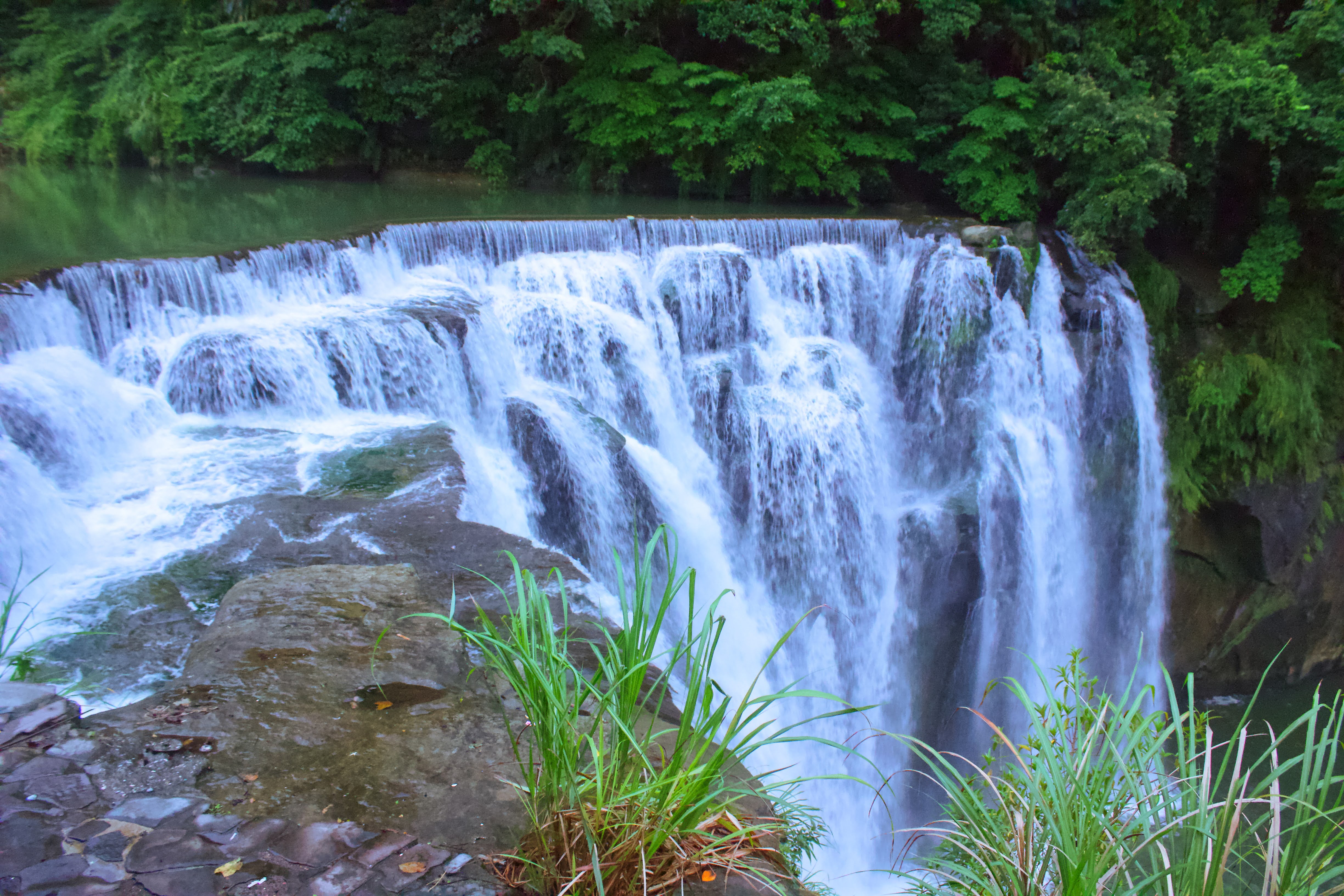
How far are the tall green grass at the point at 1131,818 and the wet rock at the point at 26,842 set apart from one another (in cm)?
205

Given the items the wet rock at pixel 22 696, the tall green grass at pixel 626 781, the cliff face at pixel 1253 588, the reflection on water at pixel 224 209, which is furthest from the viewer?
the cliff face at pixel 1253 588

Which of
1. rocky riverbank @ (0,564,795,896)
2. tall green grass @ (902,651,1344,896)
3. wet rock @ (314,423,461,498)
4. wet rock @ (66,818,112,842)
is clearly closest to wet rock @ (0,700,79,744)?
rocky riverbank @ (0,564,795,896)

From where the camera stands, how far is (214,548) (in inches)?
167

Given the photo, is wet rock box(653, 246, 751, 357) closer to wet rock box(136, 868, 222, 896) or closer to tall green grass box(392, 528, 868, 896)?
tall green grass box(392, 528, 868, 896)

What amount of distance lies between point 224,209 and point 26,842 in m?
10.6

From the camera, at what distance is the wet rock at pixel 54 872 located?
1828mm

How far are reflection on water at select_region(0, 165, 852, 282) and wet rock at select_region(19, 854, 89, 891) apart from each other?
18.1 ft

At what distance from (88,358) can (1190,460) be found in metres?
10.9

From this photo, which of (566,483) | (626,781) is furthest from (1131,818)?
(566,483)

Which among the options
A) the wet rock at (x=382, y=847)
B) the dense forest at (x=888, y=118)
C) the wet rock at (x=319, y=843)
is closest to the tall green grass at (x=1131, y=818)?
the wet rock at (x=382, y=847)

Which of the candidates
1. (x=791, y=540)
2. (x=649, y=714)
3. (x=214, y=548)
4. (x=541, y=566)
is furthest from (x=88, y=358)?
(x=791, y=540)

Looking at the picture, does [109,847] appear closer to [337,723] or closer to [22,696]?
[337,723]

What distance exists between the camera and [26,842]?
1.94 m

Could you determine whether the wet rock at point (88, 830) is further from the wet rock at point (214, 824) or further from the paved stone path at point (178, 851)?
the wet rock at point (214, 824)
